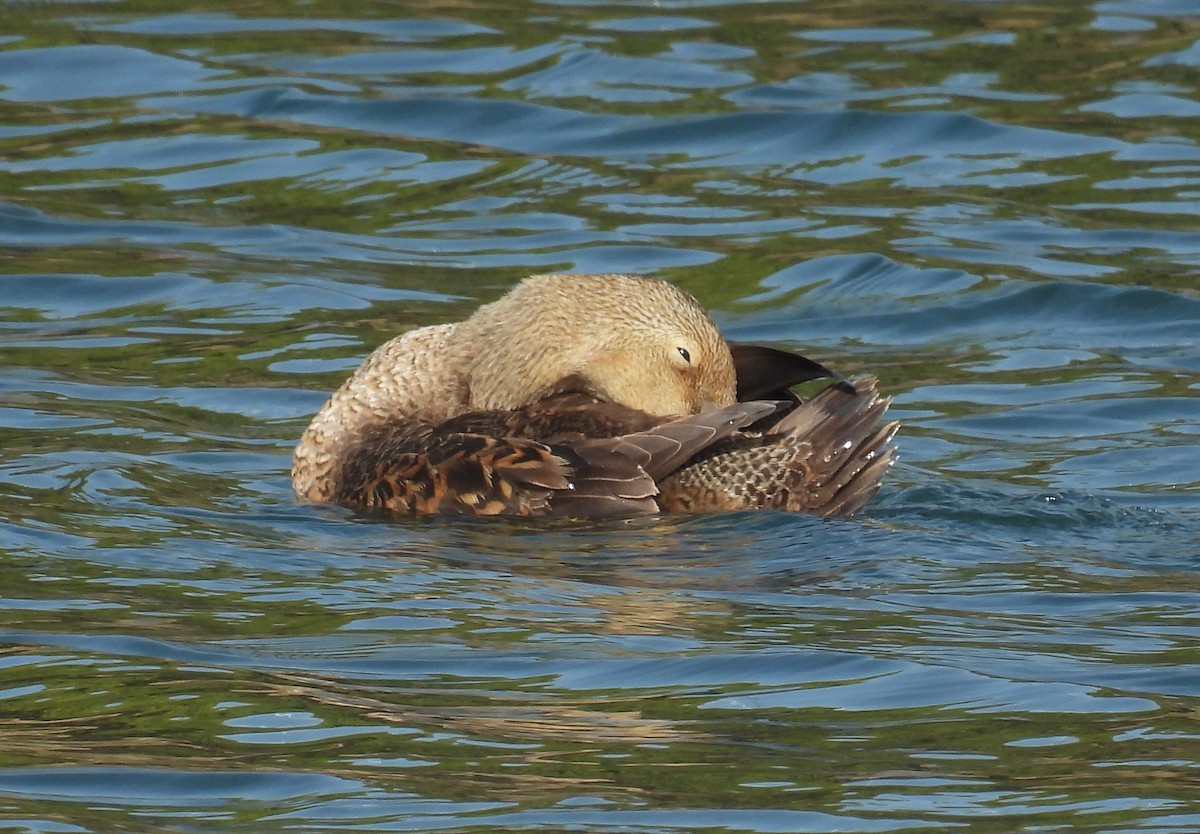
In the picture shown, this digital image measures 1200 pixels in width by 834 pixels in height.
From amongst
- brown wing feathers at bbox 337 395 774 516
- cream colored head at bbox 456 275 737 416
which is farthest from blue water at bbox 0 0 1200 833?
cream colored head at bbox 456 275 737 416

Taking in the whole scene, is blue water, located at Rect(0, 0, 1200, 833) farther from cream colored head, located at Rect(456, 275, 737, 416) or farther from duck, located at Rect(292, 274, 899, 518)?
cream colored head, located at Rect(456, 275, 737, 416)

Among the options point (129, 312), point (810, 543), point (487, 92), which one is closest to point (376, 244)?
point (129, 312)

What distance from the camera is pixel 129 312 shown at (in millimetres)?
10945

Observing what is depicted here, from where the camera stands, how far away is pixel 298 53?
587 inches

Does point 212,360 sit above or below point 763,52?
below

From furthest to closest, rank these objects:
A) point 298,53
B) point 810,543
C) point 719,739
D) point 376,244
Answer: point 298,53
point 376,244
point 810,543
point 719,739

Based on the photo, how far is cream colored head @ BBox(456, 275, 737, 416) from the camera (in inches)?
295

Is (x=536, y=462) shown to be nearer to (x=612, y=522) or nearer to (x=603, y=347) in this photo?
(x=612, y=522)

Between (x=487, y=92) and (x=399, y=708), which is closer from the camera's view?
(x=399, y=708)

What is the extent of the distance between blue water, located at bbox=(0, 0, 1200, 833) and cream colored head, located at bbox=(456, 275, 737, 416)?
594 millimetres

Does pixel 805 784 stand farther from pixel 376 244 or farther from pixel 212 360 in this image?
pixel 376 244

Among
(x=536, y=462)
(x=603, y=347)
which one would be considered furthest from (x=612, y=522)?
(x=603, y=347)

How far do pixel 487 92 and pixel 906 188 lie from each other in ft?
9.73

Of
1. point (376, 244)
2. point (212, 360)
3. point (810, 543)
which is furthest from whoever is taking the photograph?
point (376, 244)
